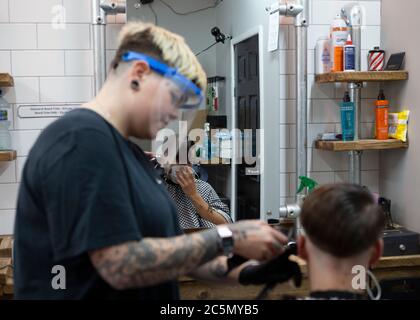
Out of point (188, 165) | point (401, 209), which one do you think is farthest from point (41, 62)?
point (401, 209)

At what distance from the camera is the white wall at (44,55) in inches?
89.8

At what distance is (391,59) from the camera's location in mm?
2529

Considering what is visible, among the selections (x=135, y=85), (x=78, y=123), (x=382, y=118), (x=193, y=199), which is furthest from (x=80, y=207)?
(x=382, y=118)

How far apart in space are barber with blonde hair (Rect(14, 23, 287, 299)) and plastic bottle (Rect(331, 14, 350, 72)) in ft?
4.36

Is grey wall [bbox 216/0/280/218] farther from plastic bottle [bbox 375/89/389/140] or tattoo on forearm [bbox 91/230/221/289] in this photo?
tattoo on forearm [bbox 91/230/221/289]

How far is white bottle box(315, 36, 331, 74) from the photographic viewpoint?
8.10 feet

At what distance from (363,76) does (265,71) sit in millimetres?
459

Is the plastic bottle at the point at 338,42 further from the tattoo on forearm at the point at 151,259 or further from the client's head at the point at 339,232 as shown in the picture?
the tattoo on forearm at the point at 151,259

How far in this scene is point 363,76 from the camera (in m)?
2.42

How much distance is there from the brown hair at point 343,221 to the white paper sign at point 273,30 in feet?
4.26

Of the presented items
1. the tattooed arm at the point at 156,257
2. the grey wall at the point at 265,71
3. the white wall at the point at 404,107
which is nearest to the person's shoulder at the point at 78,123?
the tattooed arm at the point at 156,257

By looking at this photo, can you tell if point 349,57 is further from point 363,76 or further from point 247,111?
point 247,111

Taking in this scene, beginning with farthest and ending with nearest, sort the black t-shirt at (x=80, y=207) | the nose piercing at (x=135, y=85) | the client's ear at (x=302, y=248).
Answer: the client's ear at (x=302, y=248), the nose piercing at (x=135, y=85), the black t-shirt at (x=80, y=207)

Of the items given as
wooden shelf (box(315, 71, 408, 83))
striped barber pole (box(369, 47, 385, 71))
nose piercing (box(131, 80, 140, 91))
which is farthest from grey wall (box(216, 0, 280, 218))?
nose piercing (box(131, 80, 140, 91))
